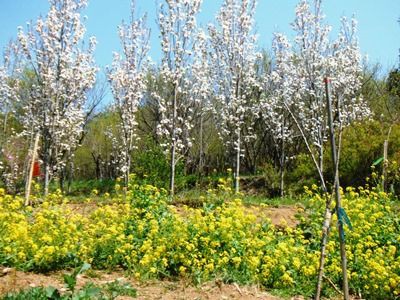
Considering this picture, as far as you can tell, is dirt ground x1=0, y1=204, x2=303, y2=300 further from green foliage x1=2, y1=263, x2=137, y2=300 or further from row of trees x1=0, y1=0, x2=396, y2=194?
row of trees x1=0, y1=0, x2=396, y2=194

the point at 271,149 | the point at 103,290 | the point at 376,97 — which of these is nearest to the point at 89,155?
Answer: the point at 271,149

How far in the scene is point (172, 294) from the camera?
4.73 meters

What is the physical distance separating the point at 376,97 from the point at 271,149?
257 inches

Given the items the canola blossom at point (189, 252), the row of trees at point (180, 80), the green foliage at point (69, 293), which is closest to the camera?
the green foliage at point (69, 293)

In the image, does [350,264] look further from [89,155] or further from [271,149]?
[89,155]

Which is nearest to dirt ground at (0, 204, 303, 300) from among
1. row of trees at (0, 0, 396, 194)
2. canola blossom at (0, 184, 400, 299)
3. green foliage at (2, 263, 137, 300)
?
canola blossom at (0, 184, 400, 299)

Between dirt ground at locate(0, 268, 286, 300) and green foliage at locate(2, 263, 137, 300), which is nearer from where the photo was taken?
green foliage at locate(2, 263, 137, 300)

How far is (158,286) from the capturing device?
5090 mm

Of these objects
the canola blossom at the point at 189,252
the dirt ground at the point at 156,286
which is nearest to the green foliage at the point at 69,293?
the dirt ground at the point at 156,286

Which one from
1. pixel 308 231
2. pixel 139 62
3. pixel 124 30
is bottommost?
pixel 308 231

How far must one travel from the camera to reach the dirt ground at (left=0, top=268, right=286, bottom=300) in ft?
15.1

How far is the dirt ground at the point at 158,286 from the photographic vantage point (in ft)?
15.1

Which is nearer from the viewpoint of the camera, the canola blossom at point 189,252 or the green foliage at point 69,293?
the green foliage at point 69,293

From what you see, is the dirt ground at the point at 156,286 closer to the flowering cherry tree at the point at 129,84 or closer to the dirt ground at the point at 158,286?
the dirt ground at the point at 158,286
